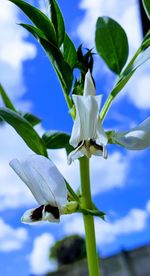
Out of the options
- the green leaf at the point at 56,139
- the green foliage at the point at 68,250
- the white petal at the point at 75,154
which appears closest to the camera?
the white petal at the point at 75,154

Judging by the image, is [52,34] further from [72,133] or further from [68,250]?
[68,250]

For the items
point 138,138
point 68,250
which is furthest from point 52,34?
point 68,250

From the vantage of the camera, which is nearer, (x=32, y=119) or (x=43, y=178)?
(x=43, y=178)

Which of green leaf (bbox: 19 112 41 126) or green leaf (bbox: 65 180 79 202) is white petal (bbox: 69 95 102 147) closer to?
green leaf (bbox: 65 180 79 202)

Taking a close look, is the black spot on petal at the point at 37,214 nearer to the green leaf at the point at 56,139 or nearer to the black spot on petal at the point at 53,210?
the black spot on petal at the point at 53,210

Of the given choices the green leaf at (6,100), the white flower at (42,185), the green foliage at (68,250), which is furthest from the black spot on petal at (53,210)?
the green foliage at (68,250)

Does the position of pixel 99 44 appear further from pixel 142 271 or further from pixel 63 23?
pixel 142 271

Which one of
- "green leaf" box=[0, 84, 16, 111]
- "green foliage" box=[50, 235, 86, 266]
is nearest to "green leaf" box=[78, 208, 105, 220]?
"green leaf" box=[0, 84, 16, 111]
